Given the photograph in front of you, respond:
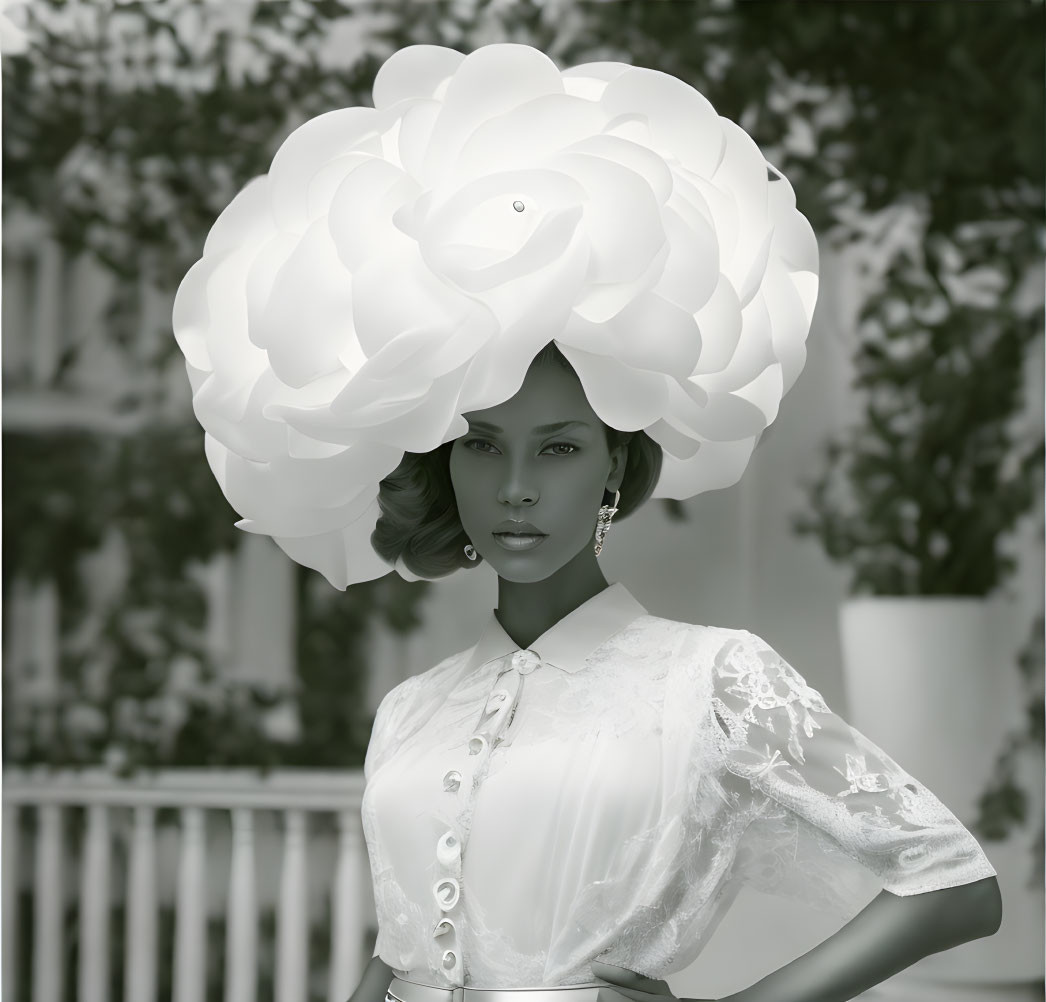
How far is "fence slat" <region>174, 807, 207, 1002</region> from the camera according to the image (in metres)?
3.31

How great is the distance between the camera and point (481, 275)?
4.11 feet

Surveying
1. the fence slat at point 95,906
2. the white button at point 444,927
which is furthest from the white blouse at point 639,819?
the fence slat at point 95,906

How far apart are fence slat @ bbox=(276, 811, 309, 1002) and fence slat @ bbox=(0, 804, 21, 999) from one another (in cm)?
73

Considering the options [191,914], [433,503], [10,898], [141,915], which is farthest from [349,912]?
[433,503]

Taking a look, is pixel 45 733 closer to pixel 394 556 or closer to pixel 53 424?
pixel 53 424

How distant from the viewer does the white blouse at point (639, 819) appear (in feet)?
4.38

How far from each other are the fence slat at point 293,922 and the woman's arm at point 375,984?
1741 millimetres

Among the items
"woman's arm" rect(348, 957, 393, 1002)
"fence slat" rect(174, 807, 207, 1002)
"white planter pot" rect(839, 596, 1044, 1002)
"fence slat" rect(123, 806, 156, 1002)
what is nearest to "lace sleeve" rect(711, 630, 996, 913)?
"woman's arm" rect(348, 957, 393, 1002)

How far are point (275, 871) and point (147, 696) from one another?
2.25 feet

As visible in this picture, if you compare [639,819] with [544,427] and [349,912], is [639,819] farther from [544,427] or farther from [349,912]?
[349,912]

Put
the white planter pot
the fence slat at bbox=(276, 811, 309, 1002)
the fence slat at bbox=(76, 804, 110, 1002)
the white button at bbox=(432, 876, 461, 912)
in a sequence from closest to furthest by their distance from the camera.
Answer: the white button at bbox=(432, 876, 461, 912) < the white planter pot < the fence slat at bbox=(276, 811, 309, 1002) < the fence slat at bbox=(76, 804, 110, 1002)

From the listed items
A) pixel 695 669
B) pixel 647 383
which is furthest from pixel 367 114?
pixel 695 669

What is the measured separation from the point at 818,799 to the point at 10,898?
2.82m

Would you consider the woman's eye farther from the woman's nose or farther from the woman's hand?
the woman's hand
